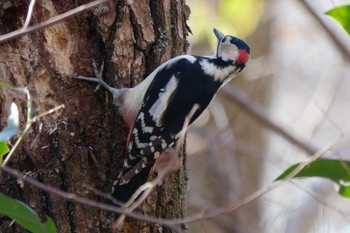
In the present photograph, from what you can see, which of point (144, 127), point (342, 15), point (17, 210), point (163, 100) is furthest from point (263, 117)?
point (17, 210)

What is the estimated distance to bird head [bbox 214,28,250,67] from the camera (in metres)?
3.39

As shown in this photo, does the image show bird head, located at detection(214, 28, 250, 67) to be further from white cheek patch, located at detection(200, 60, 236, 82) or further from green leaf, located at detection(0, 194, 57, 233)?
green leaf, located at detection(0, 194, 57, 233)

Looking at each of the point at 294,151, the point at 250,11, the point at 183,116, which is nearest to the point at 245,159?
the point at 294,151

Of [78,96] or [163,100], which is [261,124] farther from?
[78,96]

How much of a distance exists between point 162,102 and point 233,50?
440mm

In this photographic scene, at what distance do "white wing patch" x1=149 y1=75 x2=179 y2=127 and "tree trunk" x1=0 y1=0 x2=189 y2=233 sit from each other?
16cm

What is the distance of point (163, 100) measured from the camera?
3236mm

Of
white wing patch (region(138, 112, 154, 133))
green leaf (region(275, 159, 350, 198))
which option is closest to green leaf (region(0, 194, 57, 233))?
white wing patch (region(138, 112, 154, 133))

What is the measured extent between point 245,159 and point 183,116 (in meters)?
3.45

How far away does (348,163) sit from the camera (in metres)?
2.93

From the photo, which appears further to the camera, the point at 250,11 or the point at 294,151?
the point at 294,151

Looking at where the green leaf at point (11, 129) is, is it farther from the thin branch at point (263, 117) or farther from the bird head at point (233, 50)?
the thin branch at point (263, 117)

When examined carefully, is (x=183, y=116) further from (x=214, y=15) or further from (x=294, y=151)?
(x=294, y=151)

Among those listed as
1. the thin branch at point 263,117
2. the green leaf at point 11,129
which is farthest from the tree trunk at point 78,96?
the thin branch at point 263,117
